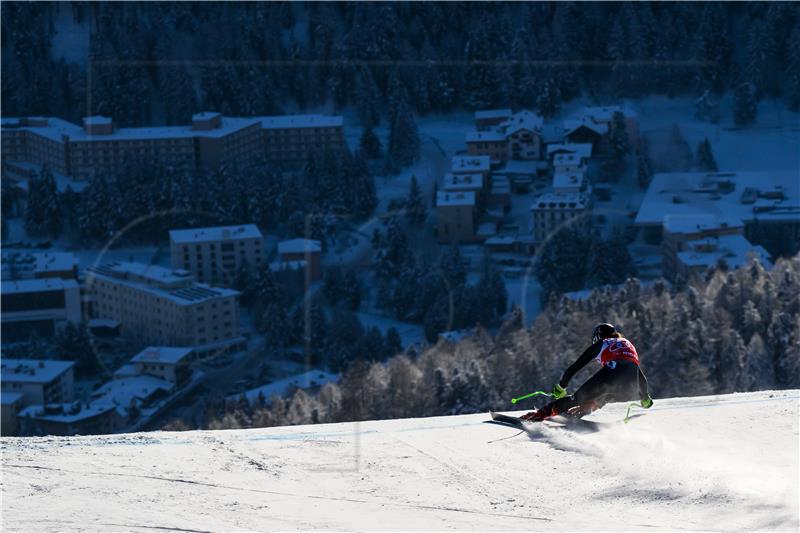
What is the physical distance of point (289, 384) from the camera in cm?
2534

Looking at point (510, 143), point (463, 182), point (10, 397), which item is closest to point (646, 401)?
point (10, 397)

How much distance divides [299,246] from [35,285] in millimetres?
5976

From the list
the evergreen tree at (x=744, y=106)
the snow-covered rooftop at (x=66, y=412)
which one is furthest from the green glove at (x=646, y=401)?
the evergreen tree at (x=744, y=106)

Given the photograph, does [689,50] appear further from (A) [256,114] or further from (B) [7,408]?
(B) [7,408]

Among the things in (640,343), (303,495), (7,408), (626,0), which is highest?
(626,0)

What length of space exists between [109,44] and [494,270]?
71.0ft

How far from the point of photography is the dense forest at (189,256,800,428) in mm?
18688

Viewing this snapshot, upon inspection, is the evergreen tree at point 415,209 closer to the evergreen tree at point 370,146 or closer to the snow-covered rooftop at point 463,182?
the snow-covered rooftop at point 463,182

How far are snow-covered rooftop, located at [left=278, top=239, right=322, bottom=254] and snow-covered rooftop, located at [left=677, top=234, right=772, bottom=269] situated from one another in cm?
821

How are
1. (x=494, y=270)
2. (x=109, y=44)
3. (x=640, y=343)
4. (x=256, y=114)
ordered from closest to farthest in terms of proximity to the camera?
(x=640, y=343) → (x=494, y=270) → (x=256, y=114) → (x=109, y=44)

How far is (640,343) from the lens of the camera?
803 inches

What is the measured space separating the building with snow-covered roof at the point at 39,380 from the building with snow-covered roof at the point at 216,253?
20.6ft

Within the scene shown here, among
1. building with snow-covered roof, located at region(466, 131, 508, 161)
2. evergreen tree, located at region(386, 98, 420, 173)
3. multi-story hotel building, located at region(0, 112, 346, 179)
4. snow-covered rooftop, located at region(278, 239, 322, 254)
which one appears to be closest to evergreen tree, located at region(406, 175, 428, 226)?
snow-covered rooftop, located at region(278, 239, 322, 254)

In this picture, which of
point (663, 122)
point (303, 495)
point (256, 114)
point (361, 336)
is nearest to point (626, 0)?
point (663, 122)
